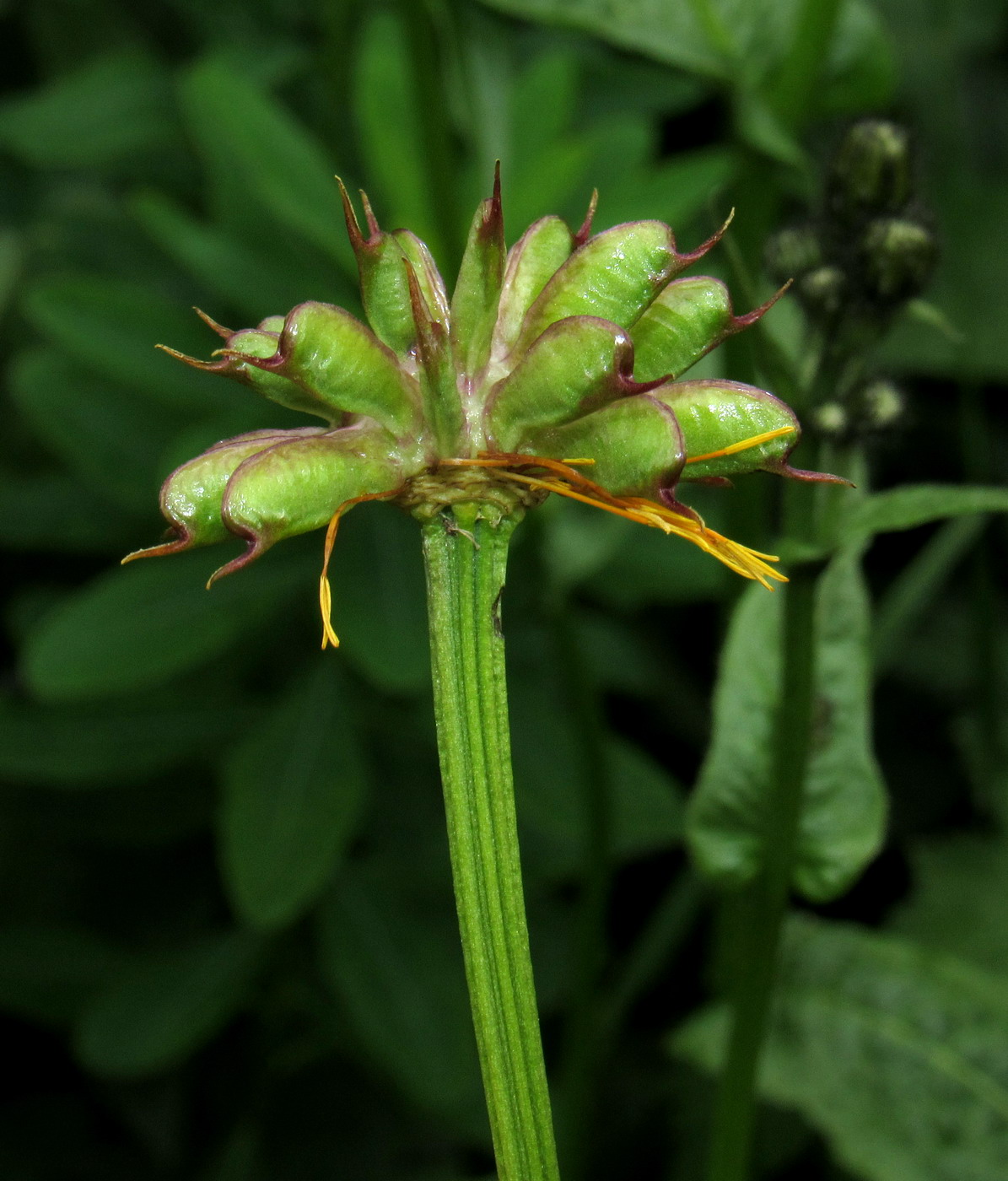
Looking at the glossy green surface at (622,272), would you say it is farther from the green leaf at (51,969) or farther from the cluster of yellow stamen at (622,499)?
the green leaf at (51,969)

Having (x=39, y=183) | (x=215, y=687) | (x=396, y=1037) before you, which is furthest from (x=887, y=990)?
(x=39, y=183)

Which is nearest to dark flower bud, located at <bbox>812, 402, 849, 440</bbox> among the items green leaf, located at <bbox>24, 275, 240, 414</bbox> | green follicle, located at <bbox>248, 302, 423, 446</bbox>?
green follicle, located at <bbox>248, 302, 423, 446</bbox>

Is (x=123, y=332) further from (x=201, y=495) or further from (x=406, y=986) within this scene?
(x=201, y=495)

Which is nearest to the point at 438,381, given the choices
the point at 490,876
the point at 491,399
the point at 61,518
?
the point at 491,399

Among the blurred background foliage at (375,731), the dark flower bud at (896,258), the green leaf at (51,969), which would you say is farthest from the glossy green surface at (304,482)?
the green leaf at (51,969)

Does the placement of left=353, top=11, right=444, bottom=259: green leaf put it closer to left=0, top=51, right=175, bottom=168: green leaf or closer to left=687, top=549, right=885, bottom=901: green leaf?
left=0, top=51, right=175, bottom=168: green leaf

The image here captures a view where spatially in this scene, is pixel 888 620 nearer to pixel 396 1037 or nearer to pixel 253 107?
pixel 396 1037
